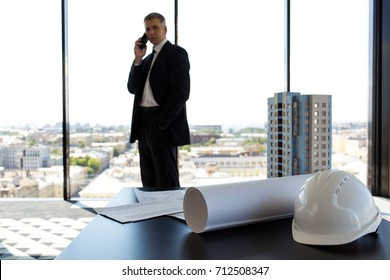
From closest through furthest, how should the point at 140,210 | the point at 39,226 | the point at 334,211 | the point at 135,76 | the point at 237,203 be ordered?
the point at 334,211, the point at 237,203, the point at 140,210, the point at 135,76, the point at 39,226

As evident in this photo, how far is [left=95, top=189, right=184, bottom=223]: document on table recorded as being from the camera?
975mm

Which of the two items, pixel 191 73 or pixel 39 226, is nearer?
pixel 39 226

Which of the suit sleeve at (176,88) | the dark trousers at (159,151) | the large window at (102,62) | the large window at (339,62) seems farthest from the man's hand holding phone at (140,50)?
the large window at (339,62)

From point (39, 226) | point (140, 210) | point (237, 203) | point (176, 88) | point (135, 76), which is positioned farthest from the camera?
point (39, 226)

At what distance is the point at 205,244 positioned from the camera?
2.49 ft

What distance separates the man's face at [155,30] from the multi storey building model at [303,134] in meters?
1.63

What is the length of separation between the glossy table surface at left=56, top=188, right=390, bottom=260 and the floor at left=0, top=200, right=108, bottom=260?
1.58 meters

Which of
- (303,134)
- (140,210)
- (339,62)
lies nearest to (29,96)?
(339,62)

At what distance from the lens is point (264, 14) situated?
3.80m

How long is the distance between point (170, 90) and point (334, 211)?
6.26 feet

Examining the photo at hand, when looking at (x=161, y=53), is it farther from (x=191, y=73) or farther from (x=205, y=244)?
(x=205, y=244)

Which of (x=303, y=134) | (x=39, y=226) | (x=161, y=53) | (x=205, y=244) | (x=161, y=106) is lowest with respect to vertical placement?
(x=39, y=226)

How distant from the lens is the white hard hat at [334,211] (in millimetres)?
734
